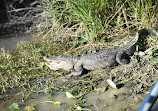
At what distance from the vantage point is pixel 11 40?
263 inches

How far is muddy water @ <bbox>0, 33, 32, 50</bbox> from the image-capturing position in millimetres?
6043

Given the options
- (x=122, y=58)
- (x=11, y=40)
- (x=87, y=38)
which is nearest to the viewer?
(x=122, y=58)

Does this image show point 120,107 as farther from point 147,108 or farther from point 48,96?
point 48,96

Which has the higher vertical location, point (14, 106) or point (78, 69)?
point (78, 69)

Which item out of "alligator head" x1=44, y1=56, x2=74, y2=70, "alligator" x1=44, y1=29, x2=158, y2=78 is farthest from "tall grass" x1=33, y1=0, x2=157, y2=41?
"alligator head" x1=44, y1=56, x2=74, y2=70

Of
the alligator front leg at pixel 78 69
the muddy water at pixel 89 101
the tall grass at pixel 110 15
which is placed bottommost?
the muddy water at pixel 89 101

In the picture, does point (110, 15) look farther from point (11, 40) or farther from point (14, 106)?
point (11, 40)

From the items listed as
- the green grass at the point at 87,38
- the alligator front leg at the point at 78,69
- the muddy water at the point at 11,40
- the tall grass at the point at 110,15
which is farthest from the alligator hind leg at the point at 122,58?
the muddy water at the point at 11,40

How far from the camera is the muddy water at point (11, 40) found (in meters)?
6.04

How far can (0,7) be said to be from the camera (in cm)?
1069

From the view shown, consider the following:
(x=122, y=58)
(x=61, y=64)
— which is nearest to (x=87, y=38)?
(x=61, y=64)

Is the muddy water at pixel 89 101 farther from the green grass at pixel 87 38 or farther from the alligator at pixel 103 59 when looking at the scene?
the alligator at pixel 103 59

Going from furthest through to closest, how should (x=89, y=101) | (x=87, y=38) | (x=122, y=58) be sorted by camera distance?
(x=87, y=38) < (x=122, y=58) < (x=89, y=101)

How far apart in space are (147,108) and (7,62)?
407 cm
